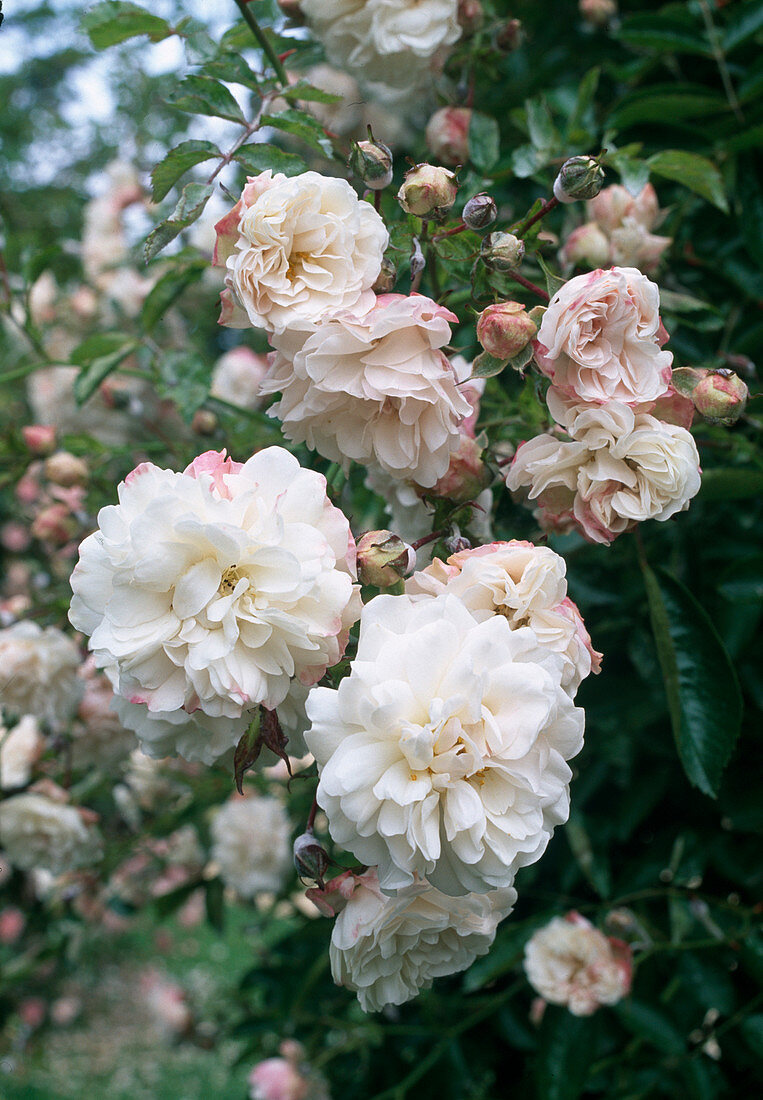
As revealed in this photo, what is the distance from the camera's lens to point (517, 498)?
28.1 inches

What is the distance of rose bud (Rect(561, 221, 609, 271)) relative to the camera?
0.88 m

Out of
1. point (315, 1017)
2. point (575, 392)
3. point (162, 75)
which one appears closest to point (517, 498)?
point (575, 392)

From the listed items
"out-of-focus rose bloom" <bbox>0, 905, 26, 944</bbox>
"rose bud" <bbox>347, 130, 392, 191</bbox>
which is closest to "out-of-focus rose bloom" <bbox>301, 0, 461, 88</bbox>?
"rose bud" <bbox>347, 130, 392, 191</bbox>

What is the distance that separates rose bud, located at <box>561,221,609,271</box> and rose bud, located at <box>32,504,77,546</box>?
0.70m

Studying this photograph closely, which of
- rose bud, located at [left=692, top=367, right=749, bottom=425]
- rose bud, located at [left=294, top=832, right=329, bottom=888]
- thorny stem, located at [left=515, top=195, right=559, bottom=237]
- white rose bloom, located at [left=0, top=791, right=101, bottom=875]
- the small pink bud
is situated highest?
thorny stem, located at [left=515, top=195, right=559, bottom=237]

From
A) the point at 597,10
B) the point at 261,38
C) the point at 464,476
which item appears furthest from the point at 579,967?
the point at 597,10

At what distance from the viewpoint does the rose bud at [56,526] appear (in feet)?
3.79

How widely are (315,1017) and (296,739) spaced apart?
1.04 m

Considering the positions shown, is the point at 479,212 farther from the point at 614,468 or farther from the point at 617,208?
the point at 617,208

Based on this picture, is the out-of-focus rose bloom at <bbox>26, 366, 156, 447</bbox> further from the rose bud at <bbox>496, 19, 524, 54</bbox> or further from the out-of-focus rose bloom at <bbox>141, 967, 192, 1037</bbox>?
the out-of-focus rose bloom at <bbox>141, 967, 192, 1037</bbox>

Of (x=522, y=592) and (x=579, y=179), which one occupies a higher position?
(x=579, y=179)

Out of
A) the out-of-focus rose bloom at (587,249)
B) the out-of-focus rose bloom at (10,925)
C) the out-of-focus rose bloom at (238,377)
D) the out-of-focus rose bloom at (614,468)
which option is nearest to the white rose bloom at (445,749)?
the out-of-focus rose bloom at (614,468)

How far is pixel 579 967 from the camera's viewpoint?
100 centimetres

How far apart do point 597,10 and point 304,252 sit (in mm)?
902
